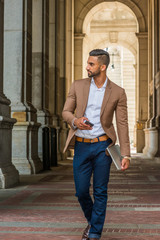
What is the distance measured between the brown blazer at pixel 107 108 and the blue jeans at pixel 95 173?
0.13 m

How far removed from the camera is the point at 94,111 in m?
4.77

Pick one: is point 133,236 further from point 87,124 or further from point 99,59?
point 99,59

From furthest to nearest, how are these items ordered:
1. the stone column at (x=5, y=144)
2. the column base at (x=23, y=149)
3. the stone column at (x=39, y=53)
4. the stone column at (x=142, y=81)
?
the stone column at (x=142, y=81), the stone column at (x=39, y=53), the column base at (x=23, y=149), the stone column at (x=5, y=144)

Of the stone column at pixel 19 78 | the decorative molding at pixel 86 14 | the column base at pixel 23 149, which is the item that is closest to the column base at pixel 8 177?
the column base at pixel 23 149

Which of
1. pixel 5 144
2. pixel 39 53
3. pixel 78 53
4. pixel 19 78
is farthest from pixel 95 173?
pixel 78 53

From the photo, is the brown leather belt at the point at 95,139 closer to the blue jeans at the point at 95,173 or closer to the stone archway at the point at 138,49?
the blue jeans at the point at 95,173

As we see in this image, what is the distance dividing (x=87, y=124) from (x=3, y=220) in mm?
2535

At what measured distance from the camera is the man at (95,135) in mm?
4680

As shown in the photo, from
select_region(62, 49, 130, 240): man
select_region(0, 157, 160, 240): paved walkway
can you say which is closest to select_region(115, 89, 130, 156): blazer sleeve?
select_region(62, 49, 130, 240): man

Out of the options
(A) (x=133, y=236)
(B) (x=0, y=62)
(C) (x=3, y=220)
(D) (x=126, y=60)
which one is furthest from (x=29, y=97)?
Answer: (D) (x=126, y=60)

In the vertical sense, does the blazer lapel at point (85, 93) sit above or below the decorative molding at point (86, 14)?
below

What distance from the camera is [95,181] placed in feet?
15.6

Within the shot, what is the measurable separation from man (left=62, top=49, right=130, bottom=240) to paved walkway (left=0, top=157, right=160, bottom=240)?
27.0 inches

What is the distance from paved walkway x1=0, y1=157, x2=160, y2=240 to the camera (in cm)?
545
